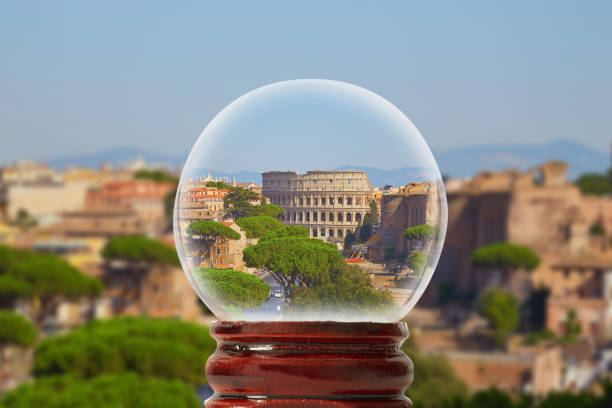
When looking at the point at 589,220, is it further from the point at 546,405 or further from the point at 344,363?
the point at 344,363

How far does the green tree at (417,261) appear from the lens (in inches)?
31.3

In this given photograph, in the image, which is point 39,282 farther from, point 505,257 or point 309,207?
point 309,207

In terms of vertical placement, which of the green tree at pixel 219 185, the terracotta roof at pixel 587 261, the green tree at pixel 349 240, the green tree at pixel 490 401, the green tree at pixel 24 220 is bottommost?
the green tree at pixel 490 401

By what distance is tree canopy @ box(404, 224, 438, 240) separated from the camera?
2.59 ft

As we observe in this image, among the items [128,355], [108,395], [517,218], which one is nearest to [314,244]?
[108,395]

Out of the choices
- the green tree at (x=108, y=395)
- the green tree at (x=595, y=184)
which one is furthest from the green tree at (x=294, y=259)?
the green tree at (x=595, y=184)

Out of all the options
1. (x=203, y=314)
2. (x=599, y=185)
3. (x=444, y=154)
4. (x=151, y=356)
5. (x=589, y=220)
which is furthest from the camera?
(x=444, y=154)

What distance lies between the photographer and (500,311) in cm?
2442

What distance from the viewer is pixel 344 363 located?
765mm

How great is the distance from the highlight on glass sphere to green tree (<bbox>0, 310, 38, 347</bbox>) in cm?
1936

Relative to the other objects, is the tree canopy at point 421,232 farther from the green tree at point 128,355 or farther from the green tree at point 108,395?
the green tree at point 128,355

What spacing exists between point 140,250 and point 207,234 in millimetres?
24098

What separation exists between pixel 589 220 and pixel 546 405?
51.8 ft

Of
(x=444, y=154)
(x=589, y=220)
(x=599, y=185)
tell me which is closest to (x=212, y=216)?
(x=589, y=220)
